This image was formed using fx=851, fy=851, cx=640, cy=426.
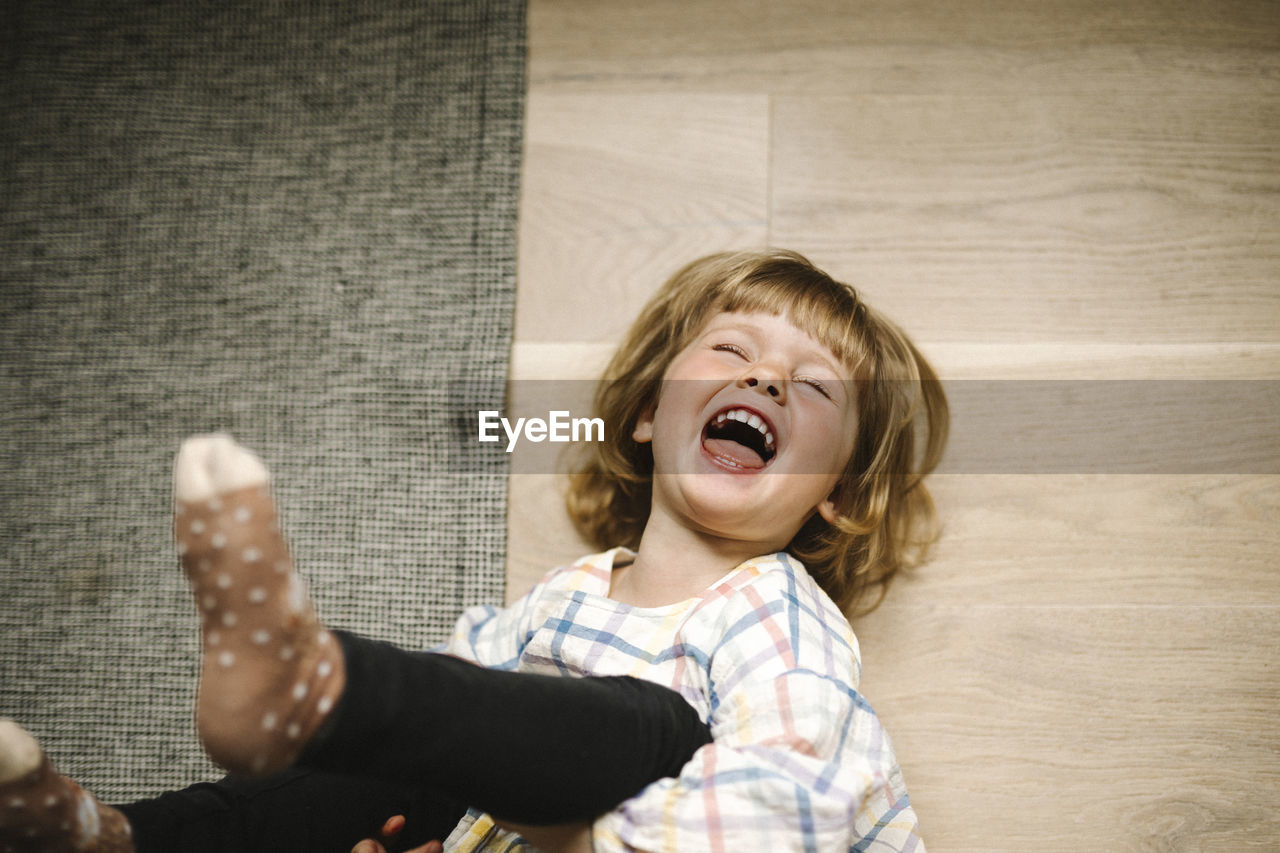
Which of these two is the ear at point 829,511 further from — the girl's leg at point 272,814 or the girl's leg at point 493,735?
the girl's leg at point 272,814

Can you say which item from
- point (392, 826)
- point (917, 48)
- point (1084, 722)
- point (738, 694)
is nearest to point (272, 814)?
point (392, 826)

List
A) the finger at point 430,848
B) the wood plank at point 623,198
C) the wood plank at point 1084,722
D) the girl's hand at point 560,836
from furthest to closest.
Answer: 1. the wood plank at point 623,198
2. the wood plank at point 1084,722
3. the finger at point 430,848
4. the girl's hand at point 560,836

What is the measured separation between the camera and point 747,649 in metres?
0.67

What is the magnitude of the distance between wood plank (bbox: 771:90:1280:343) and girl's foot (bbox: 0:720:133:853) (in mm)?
798

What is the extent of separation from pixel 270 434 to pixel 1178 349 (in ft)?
3.25

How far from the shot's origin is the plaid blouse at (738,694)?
584 millimetres

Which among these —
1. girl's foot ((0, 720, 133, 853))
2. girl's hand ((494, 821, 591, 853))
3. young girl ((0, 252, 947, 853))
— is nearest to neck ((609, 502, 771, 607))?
young girl ((0, 252, 947, 853))

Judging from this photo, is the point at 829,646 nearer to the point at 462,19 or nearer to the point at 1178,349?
the point at 1178,349

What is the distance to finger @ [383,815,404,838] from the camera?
0.75 meters

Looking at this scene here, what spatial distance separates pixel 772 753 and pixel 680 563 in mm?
228

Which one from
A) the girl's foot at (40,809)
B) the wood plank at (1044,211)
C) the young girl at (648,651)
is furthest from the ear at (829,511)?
the girl's foot at (40,809)

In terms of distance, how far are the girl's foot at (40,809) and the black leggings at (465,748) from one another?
0.04m

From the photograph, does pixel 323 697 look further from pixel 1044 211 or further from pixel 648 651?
pixel 1044 211

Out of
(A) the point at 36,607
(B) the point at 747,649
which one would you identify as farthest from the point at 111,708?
(B) the point at 747,649
